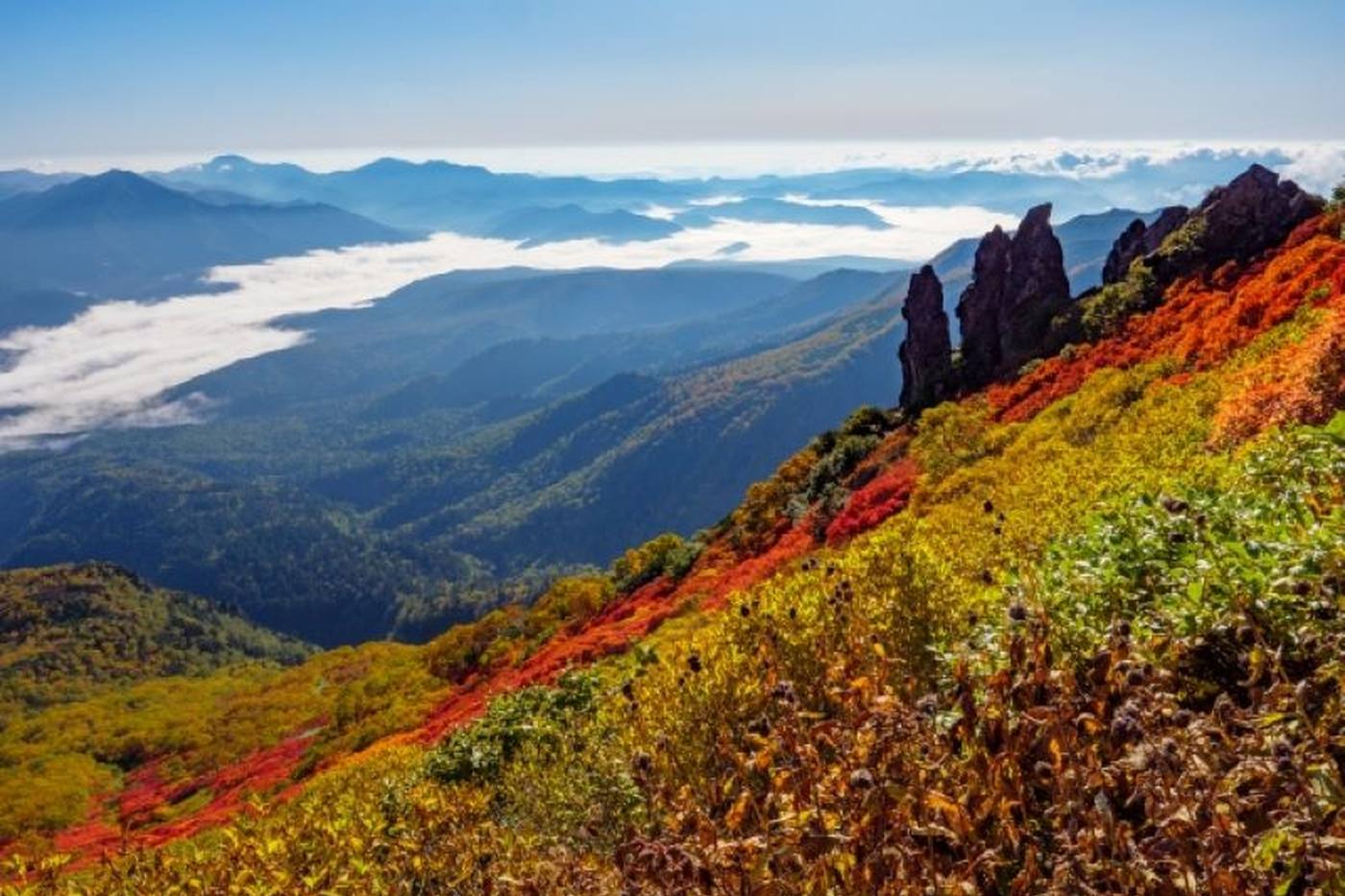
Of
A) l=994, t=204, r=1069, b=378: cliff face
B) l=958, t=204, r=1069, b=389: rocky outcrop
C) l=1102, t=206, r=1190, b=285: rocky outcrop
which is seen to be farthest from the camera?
l=1102, t=206, r=1190, b=285: rocky outcrop

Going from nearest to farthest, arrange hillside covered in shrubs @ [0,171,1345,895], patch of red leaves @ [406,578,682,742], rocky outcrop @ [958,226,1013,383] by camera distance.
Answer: hillside covered in shrubs @ [0,171,1345,895] → patch of red leaves @ [406,578,682,742] → rocky outcrop @ [958,226,1013,383]

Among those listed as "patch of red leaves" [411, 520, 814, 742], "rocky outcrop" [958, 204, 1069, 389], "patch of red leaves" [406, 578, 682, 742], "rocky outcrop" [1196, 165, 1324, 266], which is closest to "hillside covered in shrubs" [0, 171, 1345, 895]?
"patch of red leaves" [406, 578, 682, 742]

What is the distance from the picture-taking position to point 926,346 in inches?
2800

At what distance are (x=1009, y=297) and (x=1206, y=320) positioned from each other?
26.2 m

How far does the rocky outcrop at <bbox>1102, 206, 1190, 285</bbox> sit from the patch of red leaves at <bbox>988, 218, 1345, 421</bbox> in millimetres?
13020

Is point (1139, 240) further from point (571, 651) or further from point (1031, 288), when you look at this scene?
point (571, 651)

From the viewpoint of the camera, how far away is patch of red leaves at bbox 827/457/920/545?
39531 millimetres

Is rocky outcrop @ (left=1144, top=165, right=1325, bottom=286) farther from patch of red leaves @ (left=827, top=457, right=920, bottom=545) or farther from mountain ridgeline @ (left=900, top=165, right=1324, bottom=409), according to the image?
patch of red leaves @ (left=827, top=457, right=920, bottom=545)

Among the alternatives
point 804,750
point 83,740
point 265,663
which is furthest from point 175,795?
point 265,663

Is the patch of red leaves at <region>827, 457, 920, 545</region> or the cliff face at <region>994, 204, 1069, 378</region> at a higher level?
the cliff face at <region>994, 204, 1069, 378</region>

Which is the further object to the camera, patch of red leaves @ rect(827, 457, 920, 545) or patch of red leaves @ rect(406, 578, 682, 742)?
patch of red leaves @ rect(827, 457, 920, 545)

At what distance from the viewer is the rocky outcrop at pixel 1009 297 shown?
64938mm

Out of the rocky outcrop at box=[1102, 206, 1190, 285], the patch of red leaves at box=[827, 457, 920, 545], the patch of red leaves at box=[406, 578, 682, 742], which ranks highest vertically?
the rocky outcrop at box=[1102, 206, 1190, 285]

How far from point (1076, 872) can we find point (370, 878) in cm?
774
